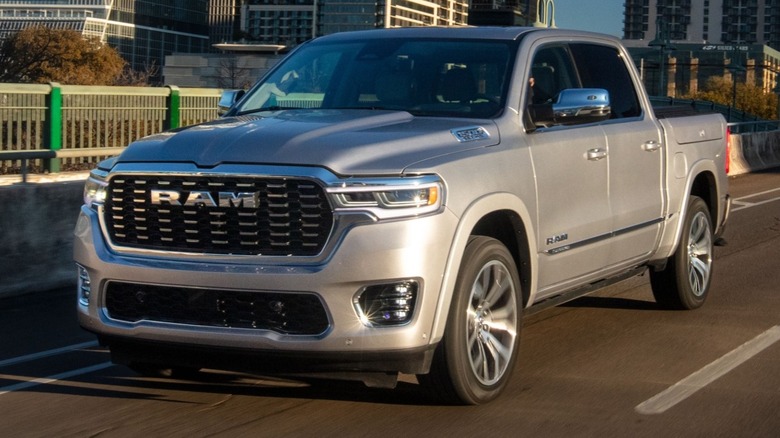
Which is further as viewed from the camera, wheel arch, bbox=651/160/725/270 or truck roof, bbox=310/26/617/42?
wheel arch, bbox=651/160/725/270

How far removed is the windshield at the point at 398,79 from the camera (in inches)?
280

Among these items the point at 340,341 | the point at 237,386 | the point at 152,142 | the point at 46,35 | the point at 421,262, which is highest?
the point at 46,35

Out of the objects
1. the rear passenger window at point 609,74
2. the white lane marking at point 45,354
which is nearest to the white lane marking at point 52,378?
the white lane marking at point 45,354

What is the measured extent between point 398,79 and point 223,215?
1897mm

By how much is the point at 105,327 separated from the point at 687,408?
287 cm

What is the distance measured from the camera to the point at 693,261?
9219 mm

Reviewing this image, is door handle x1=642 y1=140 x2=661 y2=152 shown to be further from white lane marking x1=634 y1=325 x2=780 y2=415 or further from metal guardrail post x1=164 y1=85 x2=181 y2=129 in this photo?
metal guardrail post x1=164 y1=85 x2=181 y2=129

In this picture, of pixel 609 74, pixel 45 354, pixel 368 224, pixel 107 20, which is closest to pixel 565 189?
pixel 609 74

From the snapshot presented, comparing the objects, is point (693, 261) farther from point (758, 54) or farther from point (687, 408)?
point (758, 54)

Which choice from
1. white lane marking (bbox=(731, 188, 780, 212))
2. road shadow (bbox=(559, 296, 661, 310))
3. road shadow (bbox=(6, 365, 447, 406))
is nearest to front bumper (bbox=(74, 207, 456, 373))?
road shadow (bbox=(6, 365, 447, 406))

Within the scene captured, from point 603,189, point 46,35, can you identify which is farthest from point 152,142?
point 46,35

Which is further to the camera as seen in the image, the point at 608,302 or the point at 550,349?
the point at 608,302

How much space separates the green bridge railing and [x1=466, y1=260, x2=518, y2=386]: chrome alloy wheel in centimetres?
846

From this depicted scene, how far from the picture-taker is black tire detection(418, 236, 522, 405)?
602cm
